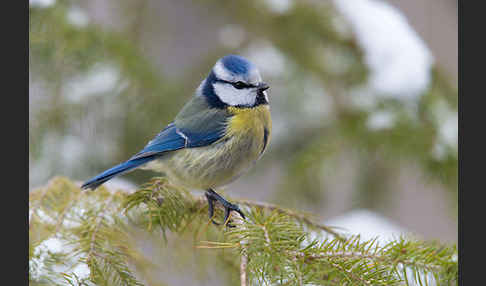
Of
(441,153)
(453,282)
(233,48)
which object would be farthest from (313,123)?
(453,282)

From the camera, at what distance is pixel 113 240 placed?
115cm

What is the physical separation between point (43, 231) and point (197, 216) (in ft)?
1.32

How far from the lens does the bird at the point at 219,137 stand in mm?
1412

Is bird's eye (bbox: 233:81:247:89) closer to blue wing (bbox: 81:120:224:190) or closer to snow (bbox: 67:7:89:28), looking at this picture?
blue wing (bbox: 81:120:224:190)

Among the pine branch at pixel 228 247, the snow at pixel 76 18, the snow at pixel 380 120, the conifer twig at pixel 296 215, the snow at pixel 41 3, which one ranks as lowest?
the pine branch at pixel 228 247

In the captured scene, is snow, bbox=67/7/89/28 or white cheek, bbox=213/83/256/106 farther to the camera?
snow, bbox=67/7/89/28

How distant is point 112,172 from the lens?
1.32 m

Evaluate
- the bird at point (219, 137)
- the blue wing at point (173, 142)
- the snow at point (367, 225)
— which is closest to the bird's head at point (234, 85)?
the bird at point (219, 137)

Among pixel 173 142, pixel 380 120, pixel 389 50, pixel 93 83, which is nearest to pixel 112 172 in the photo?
pixel 173 142

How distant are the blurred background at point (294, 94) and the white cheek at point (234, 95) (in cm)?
35

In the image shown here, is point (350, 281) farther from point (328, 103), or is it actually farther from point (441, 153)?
point (328, 103)

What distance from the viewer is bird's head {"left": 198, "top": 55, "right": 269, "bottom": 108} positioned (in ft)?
4.55

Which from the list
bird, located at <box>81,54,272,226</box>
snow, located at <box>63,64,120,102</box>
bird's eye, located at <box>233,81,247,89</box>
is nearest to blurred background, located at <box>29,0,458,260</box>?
snow, located at <box>63,64,120,102</box>

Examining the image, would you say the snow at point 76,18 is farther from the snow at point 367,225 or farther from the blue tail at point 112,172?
the snow at point 367,225
